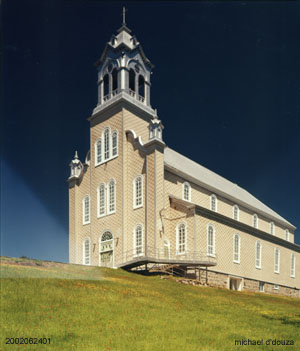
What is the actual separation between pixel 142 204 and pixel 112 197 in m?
3.58

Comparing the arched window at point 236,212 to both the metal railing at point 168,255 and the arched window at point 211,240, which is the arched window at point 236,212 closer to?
the arched window at point 211,240

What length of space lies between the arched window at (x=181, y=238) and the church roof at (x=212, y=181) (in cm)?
525

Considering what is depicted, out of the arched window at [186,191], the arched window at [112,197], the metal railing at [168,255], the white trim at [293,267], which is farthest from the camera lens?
the white trim at [293,267]

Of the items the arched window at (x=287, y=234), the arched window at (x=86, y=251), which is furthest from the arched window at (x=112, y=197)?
the arched window at (x=287, y=234)

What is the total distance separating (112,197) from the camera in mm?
39094

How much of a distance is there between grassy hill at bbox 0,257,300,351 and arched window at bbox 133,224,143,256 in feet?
30.1

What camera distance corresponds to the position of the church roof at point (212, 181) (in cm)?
4281

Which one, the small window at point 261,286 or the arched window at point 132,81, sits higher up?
the arched window at point 132,81

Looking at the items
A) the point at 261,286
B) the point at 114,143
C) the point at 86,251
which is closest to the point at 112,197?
the point at 114,143

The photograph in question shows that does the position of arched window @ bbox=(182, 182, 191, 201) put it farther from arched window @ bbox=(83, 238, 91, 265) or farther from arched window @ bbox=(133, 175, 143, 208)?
arched window @ bbox=(83, 238, 91, 265)

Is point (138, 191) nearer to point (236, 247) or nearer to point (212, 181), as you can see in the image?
point (236, 247)

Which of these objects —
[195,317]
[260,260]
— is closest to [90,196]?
[260,260]

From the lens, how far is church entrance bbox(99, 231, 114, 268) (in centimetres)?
3766

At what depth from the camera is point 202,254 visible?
36844 mm
